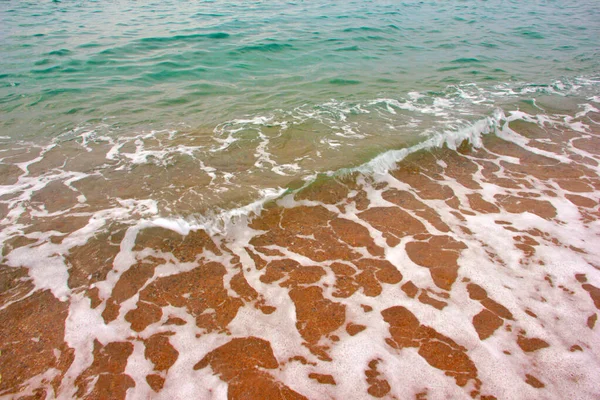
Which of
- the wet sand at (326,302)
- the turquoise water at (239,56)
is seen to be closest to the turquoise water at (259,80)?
the turquoise water at (239,56)

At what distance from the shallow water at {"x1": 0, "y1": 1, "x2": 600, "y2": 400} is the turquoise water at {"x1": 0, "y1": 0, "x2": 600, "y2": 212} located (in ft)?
0.33

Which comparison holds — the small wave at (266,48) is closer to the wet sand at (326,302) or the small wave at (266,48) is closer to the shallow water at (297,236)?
the shallow water at (297,236)

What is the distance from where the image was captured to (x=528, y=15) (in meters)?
Result: 24.0

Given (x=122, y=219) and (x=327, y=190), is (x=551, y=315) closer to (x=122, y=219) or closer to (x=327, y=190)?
(x=327, y=190)

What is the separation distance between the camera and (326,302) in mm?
4102

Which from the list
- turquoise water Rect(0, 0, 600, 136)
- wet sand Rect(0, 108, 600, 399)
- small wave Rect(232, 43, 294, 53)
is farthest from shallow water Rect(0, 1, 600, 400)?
small wave Rect(232, 43, 294, 53)

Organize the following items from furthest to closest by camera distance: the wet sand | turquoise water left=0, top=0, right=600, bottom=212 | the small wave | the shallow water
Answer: the small wave < turquoise water left=0, top=0, right=600, bottom=212 < the shallow water < the wet sand

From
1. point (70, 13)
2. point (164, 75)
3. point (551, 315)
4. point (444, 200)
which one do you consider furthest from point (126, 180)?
point (70, 13)

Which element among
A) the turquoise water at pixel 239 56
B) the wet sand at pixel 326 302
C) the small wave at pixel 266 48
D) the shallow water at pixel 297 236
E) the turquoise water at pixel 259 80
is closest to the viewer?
the wet sand at pixel 326 302

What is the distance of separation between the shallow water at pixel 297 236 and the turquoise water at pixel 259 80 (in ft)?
0.33

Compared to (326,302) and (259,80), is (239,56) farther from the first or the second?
(326,302)

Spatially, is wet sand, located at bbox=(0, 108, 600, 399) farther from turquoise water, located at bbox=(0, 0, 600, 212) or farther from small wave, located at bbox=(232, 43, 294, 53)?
small wave, located at bbox=(232, 43, 294, 53)

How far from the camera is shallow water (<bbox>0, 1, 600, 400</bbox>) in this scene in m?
3.41

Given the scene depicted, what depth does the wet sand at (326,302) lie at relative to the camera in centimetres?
330
